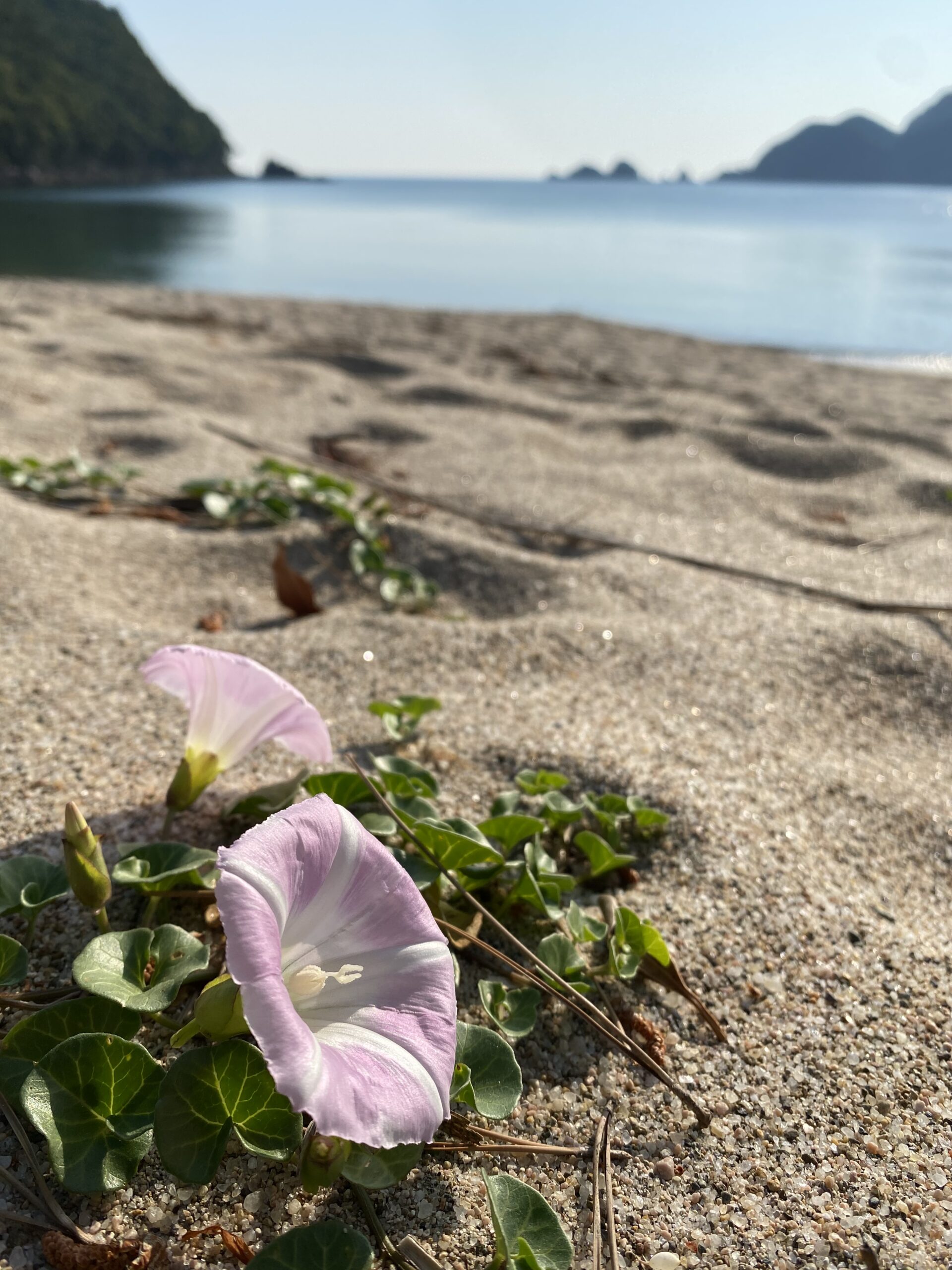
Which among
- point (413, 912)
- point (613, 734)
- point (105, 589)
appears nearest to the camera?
point (413, 912)

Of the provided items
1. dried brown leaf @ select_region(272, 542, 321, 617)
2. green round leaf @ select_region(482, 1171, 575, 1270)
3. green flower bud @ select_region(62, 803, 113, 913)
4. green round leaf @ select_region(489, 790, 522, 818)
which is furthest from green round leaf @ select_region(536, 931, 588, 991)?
dried brown leaf @ select_region(272, 542, 321, 617)

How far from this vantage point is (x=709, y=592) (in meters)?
2.87

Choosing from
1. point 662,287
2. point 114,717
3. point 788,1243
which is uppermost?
point 662,287

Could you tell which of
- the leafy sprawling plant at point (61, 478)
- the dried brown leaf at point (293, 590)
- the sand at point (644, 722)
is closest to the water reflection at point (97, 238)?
the sand at point (644, 722)

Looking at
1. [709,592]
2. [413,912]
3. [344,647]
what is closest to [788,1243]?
[413,912]

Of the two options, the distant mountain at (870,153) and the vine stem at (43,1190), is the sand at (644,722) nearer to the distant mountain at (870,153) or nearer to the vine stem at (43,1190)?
the vine stem at (43,1190)

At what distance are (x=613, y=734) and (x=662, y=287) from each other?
16.4m

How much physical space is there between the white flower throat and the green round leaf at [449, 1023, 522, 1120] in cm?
21

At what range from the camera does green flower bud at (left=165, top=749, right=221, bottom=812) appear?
1405 millimetres

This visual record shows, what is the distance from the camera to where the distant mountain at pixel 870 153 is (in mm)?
151500

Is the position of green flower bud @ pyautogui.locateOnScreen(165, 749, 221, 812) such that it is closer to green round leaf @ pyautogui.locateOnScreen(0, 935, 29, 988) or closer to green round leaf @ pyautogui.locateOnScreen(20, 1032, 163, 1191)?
green round leaf @ pyautogui.locateOnScreen(0, 935, 29, 988)

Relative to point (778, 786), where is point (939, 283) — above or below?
above

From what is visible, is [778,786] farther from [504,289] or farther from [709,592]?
[504,289]

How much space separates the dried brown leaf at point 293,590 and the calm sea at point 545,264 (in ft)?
32.0
